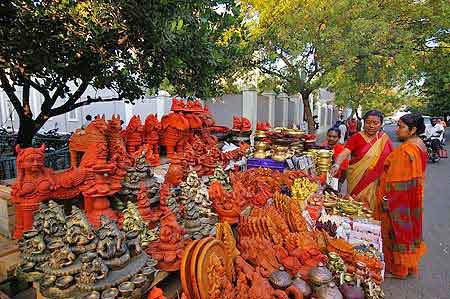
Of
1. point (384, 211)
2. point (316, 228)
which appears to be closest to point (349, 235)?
point (316, 228)

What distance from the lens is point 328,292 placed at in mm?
1354

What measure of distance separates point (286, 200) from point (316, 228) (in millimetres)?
349

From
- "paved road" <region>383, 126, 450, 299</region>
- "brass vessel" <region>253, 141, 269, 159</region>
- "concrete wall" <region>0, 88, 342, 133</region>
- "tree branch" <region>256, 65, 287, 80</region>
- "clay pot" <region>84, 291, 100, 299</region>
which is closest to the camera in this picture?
"clay pot" <region>84, 291, 100, 299</region>

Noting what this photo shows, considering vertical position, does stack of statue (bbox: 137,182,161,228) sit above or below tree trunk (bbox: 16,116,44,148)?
below

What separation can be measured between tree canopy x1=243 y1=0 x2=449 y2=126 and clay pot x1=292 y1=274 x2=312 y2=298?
625 centimetres

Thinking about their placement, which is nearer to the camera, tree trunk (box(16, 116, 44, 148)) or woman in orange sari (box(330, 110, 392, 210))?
woman in orange sari (box(330, 110, 392, 210))

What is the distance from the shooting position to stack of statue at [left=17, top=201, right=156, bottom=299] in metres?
0.94

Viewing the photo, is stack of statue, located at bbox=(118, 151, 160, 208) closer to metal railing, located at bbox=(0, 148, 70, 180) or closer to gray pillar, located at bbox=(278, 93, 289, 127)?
metal railing, located at bbox=(0, 148, 70, 180)

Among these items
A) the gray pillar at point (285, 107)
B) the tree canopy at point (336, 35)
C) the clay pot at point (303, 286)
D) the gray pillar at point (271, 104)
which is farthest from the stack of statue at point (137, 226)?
the gray pillar at point (285, 107)

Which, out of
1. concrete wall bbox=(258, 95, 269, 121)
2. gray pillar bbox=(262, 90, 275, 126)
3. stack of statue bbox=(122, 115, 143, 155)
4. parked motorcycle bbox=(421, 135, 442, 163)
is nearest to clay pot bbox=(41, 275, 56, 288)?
stack of statue bbox=(122, 115, 143, 155)

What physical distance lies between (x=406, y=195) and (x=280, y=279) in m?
2.03

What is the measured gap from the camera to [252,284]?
4.18 ft

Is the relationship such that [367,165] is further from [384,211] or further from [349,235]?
[349,235]

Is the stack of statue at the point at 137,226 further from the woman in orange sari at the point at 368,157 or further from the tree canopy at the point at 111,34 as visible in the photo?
the woman in orange sari at the point at 368,157
